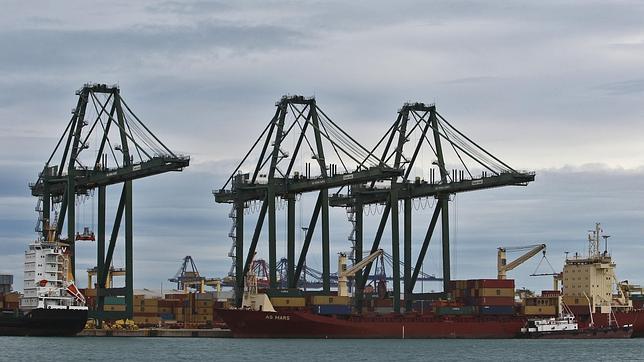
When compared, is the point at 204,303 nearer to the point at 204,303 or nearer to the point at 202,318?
the point at 204,303

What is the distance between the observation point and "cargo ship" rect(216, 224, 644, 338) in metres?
85.2

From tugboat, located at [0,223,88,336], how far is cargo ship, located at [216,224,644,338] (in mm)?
8946

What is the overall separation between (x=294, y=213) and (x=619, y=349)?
21.8 metres

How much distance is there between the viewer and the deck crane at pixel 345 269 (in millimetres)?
89938

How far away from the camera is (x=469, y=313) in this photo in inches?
3460

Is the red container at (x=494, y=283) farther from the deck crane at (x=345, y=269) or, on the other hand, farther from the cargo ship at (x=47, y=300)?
the cargo ship at (x=47, y=300)

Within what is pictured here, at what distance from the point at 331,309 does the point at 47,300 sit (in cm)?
1681

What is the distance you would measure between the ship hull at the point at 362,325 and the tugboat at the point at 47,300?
8982 mm

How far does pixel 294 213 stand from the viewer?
88.4 metres

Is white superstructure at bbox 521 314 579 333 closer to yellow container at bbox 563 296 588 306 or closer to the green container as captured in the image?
yellow container at bbox 563 296 588 306

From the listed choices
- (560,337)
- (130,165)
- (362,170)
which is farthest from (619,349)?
(130,165)

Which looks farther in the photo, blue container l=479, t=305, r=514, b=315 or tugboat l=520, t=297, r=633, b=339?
tugboat l=520, t=297, r=633, b=339

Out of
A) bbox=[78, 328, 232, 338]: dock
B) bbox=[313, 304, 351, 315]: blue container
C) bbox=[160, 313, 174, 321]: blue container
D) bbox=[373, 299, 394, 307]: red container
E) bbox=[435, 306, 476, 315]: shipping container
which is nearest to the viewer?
bbox=[313, 304, 351, 315]: blue container

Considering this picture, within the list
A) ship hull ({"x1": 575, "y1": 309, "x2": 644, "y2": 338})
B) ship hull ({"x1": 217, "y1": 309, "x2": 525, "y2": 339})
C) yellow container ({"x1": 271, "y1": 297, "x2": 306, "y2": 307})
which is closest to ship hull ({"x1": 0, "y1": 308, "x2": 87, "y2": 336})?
ship hull ({"x1": 217, "y1": 309, "x2": 525, "y2": 339})
